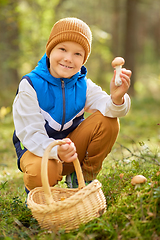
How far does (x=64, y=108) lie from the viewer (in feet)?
7.66

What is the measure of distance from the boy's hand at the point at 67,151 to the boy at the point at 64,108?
5 cm

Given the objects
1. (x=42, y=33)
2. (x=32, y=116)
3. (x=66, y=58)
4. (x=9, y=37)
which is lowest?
(x=32, y=116)

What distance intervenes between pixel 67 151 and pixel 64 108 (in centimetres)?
56

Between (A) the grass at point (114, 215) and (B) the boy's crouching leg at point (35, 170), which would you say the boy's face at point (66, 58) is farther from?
(A) the grass at point (114, 215)

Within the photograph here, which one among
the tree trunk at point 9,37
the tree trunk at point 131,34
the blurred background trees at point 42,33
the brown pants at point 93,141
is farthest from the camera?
the tree trunk at point 131,34

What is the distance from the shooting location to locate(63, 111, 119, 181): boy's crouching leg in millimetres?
2361

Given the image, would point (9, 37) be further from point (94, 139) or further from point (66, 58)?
point (94, 139)

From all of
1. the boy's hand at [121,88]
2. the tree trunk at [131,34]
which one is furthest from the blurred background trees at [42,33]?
the boy's hand at [121,88]

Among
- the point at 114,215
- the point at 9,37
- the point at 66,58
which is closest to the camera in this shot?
the point at 114,215

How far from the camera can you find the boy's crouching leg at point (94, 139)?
236 cm

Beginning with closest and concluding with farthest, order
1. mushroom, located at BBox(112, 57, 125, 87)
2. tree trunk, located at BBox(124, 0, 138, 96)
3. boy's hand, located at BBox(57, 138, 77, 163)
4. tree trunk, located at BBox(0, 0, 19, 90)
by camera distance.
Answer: boy's hand, located at BBox(57, 138, 77, 163)
mushroom, located at BBox(112, 57, 125, 87)
tree trunk, located at BBox(0, 0, 19, 90)
tree trunk, located at BBox(124, 0, 138, 96)

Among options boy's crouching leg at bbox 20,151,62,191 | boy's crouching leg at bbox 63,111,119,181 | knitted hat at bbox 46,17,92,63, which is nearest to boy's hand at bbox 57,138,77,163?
boy's crouching leg at bbox 20,151,62,191

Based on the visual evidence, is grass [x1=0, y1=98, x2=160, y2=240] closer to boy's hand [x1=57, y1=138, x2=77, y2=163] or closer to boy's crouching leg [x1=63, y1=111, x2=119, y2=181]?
boy's crouching leg [x1=63, y1=111, x2=119, y2=181]

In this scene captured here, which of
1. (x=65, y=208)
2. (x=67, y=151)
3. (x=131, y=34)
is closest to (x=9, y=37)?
(x=131, y=34)
